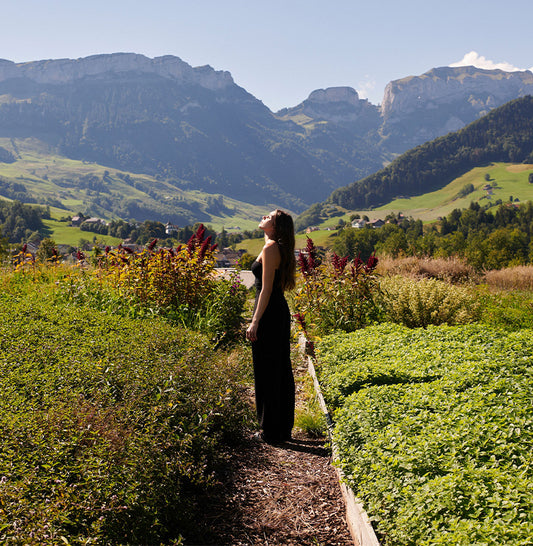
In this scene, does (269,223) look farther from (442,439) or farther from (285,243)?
(442,439)

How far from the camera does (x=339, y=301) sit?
769cm

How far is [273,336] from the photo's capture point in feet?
15.8

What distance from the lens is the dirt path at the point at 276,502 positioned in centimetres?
326

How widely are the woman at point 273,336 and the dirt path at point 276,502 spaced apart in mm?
324

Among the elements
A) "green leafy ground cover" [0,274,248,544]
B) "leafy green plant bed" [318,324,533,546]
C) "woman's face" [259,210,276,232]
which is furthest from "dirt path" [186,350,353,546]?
"woman's face" [259,210,276,232]

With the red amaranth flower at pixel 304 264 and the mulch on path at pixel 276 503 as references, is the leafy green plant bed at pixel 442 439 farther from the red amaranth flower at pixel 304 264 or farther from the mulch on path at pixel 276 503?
the red amaranth flower at pixel 304 264

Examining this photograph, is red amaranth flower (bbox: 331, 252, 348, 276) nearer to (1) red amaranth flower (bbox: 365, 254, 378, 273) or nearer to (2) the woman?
(1) red amaranth flower (bbox: 365, 254, 378, 273)

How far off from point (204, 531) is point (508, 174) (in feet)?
682

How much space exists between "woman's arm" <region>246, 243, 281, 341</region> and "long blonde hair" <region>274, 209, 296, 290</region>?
0.08 meters

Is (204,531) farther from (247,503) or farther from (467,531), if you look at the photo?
(467,531)

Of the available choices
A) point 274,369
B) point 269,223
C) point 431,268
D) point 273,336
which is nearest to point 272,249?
point 269,223

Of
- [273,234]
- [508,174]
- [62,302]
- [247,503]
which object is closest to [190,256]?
[62,302]

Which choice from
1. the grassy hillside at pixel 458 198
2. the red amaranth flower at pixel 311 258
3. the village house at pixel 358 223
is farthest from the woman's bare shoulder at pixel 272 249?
the grassy hillside at pixel 458 198

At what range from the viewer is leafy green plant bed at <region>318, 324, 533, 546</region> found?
229cm
